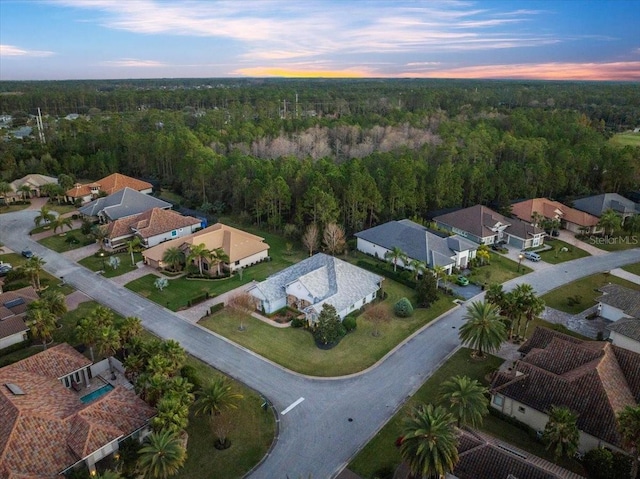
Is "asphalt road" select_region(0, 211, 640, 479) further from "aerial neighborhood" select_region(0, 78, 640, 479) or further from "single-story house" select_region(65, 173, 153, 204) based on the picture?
"single-story house" select_region(65, 173, 153, 204)

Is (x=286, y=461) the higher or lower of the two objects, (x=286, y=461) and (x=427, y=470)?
the lower

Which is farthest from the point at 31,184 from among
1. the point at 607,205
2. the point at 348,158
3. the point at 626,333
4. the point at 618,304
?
the point at 607,205

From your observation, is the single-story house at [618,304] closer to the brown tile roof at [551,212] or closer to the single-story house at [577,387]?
the single-story house at [577,387]

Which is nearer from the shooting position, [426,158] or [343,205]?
[343,205]

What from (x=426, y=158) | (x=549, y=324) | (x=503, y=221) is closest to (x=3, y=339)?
(x=549, y=324)

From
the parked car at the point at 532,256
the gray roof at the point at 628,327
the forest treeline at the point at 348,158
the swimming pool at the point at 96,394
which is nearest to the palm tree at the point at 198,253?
the forest treeline at the point at 348,158

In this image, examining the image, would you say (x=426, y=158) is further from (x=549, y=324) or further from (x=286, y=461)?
(x=286, y=461)

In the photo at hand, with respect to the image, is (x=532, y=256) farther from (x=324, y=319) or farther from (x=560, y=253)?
(x=324, y=319)
